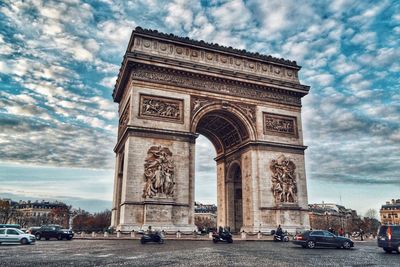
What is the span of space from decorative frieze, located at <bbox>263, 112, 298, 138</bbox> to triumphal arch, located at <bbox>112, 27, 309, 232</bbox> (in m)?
0.08

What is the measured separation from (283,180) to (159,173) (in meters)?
9.98

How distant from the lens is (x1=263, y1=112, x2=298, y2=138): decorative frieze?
96.6 ft

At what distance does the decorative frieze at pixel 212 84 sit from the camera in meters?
26.3

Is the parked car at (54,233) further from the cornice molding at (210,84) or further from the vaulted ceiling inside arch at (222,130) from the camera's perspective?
the vaulted ceiling inside arch at (222,130)

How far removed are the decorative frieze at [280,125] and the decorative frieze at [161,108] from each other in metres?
7.47

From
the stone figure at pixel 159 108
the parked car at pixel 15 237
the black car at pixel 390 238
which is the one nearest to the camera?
the black car at pixel 390 238

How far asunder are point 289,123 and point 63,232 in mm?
19594

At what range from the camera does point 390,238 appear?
53.4 ft

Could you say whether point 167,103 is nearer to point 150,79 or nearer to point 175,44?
point 150,79

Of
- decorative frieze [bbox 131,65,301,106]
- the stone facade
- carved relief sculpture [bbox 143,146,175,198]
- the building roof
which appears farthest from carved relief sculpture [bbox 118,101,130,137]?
the stone facade

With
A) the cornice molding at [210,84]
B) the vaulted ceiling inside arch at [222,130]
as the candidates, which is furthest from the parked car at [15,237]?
the vaulted ceiling inside arch at [222,130]

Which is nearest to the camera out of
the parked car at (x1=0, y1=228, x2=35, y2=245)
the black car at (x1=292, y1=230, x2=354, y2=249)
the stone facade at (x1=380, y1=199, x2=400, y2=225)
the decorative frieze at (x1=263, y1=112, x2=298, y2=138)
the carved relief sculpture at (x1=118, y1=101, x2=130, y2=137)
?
the black car at (x1=292, y1=230, x2=354, y2=249)

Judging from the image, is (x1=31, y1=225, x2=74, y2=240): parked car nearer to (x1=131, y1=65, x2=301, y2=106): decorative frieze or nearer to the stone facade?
(x1=131, y1=65, x2=301, y2=106): decorative frieze

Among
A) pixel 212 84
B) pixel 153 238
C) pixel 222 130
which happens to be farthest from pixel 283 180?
pixel 153 238
